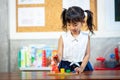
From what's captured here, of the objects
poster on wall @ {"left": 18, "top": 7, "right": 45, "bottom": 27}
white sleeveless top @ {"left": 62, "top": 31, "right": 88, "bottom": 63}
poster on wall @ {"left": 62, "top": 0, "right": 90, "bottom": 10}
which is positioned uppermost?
poster on wall @ {"left": 62, "top": 0, "right": 90, "bottom": 10}

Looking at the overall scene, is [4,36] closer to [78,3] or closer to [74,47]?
[78,3]

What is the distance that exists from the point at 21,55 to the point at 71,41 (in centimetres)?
105

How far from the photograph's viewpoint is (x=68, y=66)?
192 cm

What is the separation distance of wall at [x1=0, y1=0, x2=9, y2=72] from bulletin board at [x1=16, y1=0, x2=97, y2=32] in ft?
0.51

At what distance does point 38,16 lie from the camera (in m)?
3.12

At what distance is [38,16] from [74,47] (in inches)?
48.8

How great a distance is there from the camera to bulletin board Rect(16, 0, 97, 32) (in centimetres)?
309

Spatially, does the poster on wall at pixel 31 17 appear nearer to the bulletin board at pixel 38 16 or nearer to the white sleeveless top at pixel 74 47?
the bulletin board at pixel 38 16

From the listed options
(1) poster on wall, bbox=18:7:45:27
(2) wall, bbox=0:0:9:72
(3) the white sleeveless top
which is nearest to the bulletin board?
(1) poster on wall, bbox=18:7:45:27

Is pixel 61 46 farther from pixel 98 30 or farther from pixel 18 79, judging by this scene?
pixel 98 30

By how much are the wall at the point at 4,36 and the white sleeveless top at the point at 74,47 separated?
1.24m

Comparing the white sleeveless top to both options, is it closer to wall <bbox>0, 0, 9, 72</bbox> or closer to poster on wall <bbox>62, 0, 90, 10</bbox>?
poster on wall <bbox>62, 0, 90, 10</bbox>

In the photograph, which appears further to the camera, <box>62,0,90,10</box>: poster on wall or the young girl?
<box>62,0,90,10</box>: poster on wall

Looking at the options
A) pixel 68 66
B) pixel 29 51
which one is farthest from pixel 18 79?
pixel 29 51
